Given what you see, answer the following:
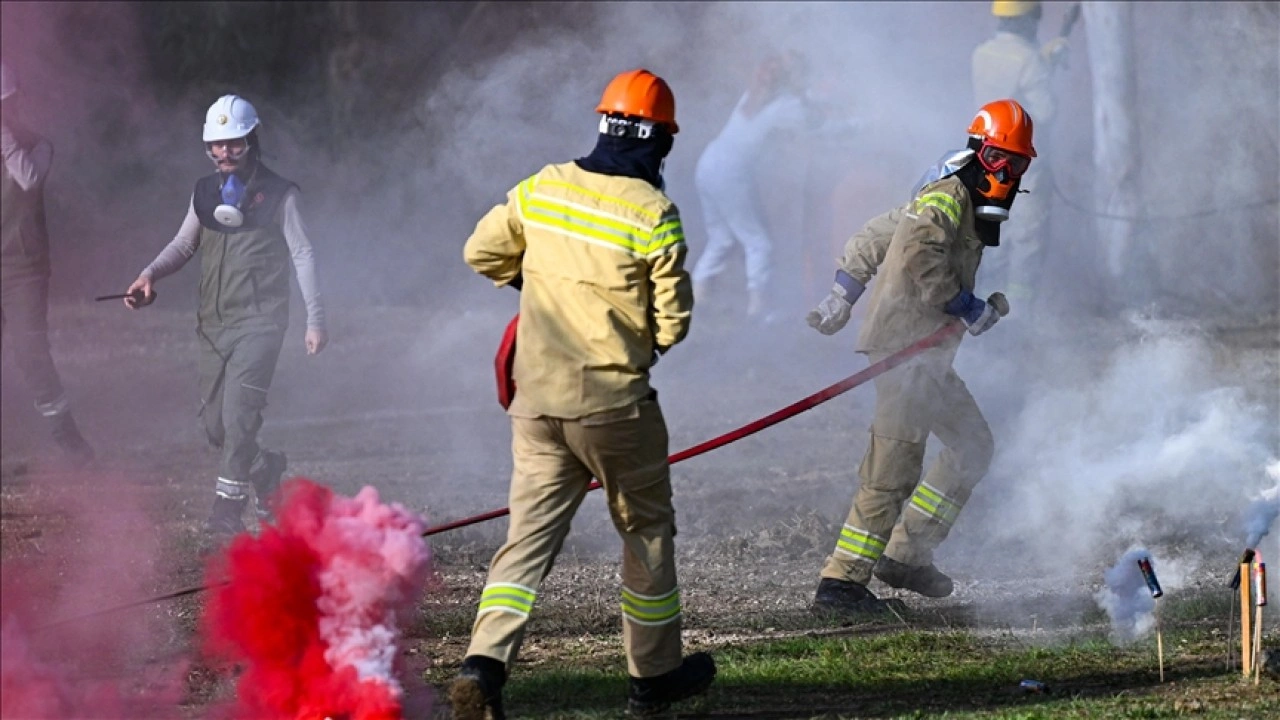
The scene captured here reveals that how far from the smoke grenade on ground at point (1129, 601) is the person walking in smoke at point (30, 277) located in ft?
21.6

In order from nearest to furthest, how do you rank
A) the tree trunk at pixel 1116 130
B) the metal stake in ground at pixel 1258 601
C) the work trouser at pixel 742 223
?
the metal stake in ground at pixel 1258 601 < the tree trunk at pixel 1116 130 < the work trouser at pixel 742 223

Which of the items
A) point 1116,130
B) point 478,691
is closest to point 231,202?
point 478,691

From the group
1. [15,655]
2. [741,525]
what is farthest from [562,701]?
[741,525]

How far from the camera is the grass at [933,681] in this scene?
493 cm

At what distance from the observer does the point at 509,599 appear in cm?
462

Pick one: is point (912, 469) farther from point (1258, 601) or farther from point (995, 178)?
point (1258, 601)

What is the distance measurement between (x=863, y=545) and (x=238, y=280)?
3564 mm

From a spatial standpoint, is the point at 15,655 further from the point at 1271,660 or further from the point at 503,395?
the point at 1271,660

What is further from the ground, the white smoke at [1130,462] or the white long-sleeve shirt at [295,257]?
the white long-sleeve shirt at [295,257]

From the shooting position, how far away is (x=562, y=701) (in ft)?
16.6

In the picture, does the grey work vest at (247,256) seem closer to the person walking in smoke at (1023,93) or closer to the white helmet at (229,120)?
the white helmet at (229,120)

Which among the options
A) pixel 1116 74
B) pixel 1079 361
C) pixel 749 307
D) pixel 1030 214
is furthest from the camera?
pixel 749 307

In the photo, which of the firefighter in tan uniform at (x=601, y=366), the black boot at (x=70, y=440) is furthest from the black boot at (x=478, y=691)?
the black boot at (x=70, y=440)

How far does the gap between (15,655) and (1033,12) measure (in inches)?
389
